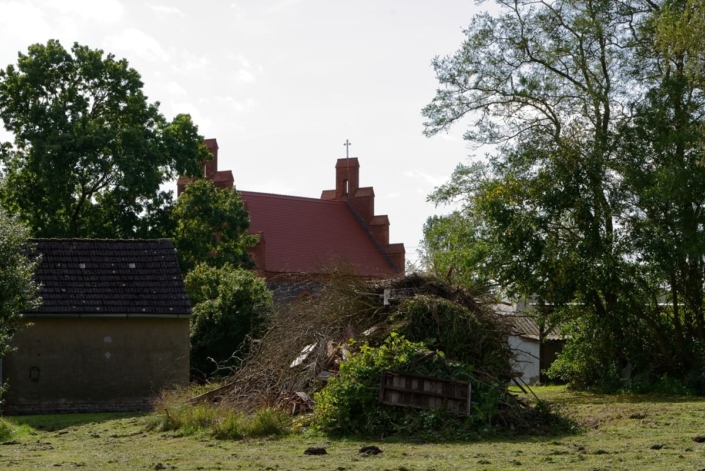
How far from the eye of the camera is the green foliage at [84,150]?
4025 cm

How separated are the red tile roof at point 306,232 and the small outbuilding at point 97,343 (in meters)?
25.8

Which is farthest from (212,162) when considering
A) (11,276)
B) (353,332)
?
(353,332)

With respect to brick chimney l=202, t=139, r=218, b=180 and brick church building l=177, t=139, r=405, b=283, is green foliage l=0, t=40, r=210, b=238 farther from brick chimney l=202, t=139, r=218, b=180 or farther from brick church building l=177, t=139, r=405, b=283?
brick chimney l=202, t=139, r=218, b=180

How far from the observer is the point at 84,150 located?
40188 millimetres

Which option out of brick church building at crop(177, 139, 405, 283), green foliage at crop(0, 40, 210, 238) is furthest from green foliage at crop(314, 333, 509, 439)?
brick church building at crop(177, 139, 405, 283)

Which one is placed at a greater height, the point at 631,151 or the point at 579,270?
the point at 631,151

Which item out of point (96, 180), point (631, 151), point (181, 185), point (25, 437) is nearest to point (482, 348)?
point (25, 437)

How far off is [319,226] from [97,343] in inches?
1319

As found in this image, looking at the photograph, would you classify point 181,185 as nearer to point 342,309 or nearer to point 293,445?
point 342,309

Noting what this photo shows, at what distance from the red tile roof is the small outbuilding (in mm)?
25835

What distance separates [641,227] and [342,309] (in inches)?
431

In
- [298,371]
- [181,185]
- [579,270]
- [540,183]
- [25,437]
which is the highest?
[181,185]

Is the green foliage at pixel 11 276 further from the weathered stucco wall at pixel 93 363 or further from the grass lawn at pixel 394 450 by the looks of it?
the weathered stucco wall at pixel 93 363

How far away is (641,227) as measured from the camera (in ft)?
93.7
